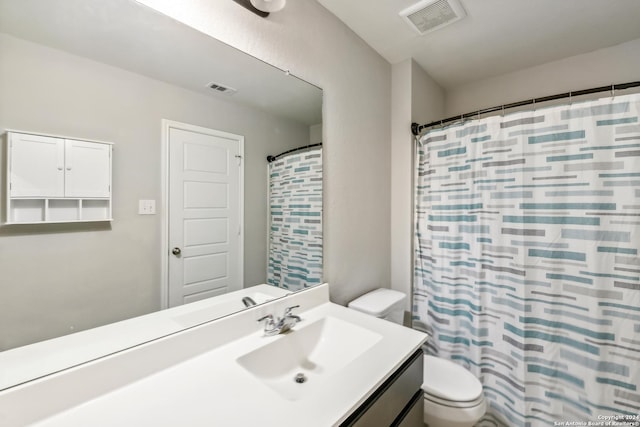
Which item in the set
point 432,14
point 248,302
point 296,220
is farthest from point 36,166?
point 432,14

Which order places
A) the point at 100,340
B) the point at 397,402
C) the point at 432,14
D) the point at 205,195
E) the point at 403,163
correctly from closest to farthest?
the point at 100,340 < the point at 397,402 < the point at 205,195 < the point at 432,14 < the point at 403,163

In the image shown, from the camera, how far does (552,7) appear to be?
1428mm

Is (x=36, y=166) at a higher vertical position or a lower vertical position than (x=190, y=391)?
higher

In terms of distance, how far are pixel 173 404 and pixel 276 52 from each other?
1343mm

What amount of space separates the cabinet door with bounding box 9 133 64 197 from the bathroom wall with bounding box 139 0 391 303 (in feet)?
1.95

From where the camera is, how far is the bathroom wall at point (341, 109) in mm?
1112

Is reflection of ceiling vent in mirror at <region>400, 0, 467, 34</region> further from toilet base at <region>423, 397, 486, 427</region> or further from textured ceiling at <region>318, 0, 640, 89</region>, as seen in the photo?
toilet base at <region>423, 397, 486, 427</region>

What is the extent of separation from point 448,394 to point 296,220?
1.10 metres

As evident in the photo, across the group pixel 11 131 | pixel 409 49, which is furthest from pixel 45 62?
pixel 409 49

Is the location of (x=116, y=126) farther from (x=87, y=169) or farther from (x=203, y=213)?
(x=203, y=213)

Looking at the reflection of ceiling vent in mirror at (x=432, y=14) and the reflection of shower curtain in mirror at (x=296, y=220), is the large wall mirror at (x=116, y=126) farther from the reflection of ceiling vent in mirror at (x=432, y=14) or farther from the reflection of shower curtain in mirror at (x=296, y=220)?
the reflection of ceiling vent in mirror at (x=432, y=14)

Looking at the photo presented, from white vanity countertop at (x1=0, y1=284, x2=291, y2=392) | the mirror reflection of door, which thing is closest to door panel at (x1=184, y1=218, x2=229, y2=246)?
the mirror reflection of door

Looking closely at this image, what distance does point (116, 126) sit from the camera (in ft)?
2.56

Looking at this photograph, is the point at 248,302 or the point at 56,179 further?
the point at 248,302
